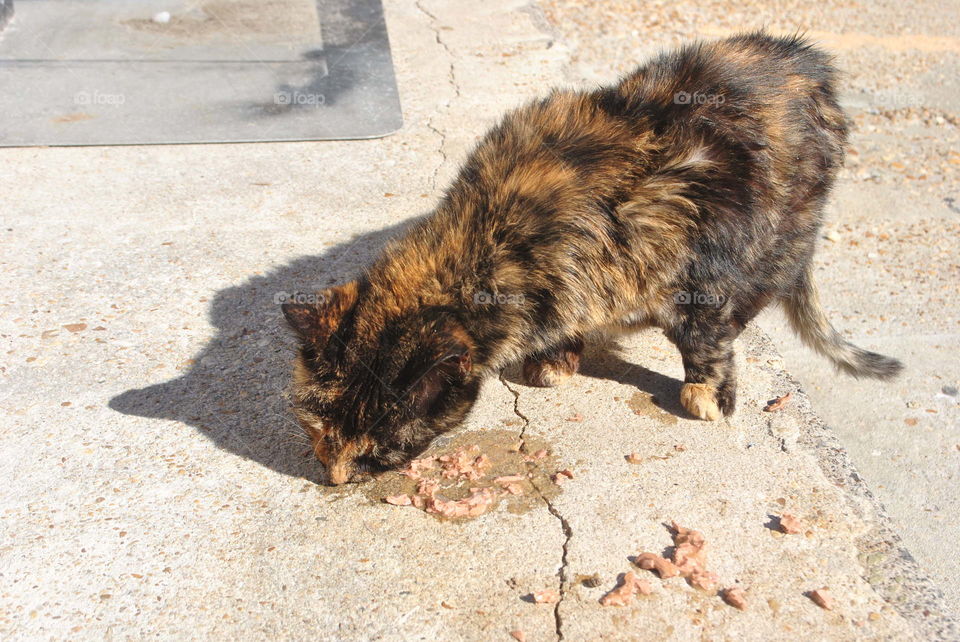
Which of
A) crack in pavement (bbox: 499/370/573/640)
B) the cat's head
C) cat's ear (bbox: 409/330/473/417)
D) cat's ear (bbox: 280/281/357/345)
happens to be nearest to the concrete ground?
crack in pavement (bbox: 499/370/573/640)

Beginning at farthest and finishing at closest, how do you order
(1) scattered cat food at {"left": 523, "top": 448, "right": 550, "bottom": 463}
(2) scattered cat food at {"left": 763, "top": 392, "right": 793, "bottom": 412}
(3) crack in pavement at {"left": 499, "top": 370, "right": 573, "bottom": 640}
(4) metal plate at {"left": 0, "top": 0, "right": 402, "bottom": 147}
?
(4) metal plate at {"left": 0, "top": 0, "right": 402, "bottom": 147}, (2) scattered cat food at {"left": 763, "top": 392, "right": 793, "bottom": 412}, (1) scattered cat food at {"left": 523, "top": 448, "right": 550, "bottom": 463}, (3) crack in pavement at {"left": 499, "top": 370, "right": 573, "bottom": 640}

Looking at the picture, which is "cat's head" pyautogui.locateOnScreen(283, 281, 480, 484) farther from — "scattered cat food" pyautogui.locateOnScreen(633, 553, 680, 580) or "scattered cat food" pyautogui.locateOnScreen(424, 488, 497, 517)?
"scattered cat food" pyautogui.locateOnScreen(633, 553, 680, 580)

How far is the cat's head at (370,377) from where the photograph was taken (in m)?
2.85

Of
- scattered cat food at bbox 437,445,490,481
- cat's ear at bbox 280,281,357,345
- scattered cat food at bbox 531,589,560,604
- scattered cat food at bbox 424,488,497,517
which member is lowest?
scattered cat food at bbox 531,589,560,604

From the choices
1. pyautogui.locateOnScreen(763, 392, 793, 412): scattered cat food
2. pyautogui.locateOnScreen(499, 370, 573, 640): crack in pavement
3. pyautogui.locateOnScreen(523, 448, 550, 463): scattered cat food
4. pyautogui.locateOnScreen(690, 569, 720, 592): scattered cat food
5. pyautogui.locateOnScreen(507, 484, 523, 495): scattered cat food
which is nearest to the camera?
pyautogui.locateOnScreen(499, 370, 573, 640): crack in pavement

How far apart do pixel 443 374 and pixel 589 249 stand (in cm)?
79

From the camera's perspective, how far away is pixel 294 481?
3117mm

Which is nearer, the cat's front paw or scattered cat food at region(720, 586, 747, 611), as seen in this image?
scattered cat food at region(720, 586, 747, 611)

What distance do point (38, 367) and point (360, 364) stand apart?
5.52ft

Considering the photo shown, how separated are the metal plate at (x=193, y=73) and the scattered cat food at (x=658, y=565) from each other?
388cm

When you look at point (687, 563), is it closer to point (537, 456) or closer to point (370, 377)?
point (537, 456)

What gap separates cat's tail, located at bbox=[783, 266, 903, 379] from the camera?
4.26 meters

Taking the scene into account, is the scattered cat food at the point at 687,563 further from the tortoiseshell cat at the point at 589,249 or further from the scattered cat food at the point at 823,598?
the tortoiseshell cat at the point at 589,249

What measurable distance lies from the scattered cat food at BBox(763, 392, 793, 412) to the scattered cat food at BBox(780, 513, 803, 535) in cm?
76
